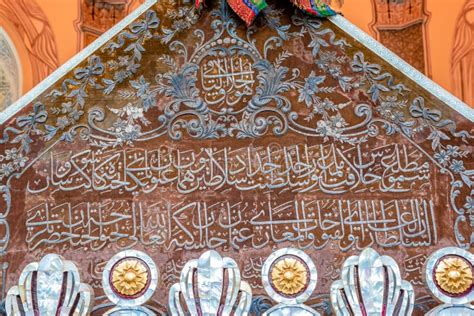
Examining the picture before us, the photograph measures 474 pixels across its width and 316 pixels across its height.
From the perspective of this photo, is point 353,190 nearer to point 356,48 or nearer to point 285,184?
point 285,184

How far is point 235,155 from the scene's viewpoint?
5578mm

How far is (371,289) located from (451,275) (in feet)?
1.49

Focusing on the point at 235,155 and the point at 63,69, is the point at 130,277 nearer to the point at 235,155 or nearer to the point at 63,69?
the point at 235,155

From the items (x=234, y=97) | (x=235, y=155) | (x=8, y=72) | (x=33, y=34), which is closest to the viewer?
(x=235, y=155)

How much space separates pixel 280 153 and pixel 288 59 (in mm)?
594

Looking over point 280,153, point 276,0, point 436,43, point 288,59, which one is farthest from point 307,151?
point 436,43

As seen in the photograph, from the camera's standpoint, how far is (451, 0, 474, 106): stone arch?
22.3ft

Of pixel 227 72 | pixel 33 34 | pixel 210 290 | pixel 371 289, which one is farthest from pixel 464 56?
pixel 33 34

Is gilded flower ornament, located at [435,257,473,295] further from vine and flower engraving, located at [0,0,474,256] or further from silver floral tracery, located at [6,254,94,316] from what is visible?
silver floral tracery, located at [6,254,94,316]

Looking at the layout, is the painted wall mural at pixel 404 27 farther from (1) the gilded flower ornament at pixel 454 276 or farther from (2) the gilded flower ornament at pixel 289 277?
(2) the gilded flower ornament at pixel 289 277

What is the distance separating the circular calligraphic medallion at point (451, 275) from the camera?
5.22 m

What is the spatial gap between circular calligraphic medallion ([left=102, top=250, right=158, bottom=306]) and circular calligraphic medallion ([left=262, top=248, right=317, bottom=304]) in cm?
64

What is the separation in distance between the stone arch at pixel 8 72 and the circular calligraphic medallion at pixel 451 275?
3326mm

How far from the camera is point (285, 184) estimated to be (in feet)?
18.0
